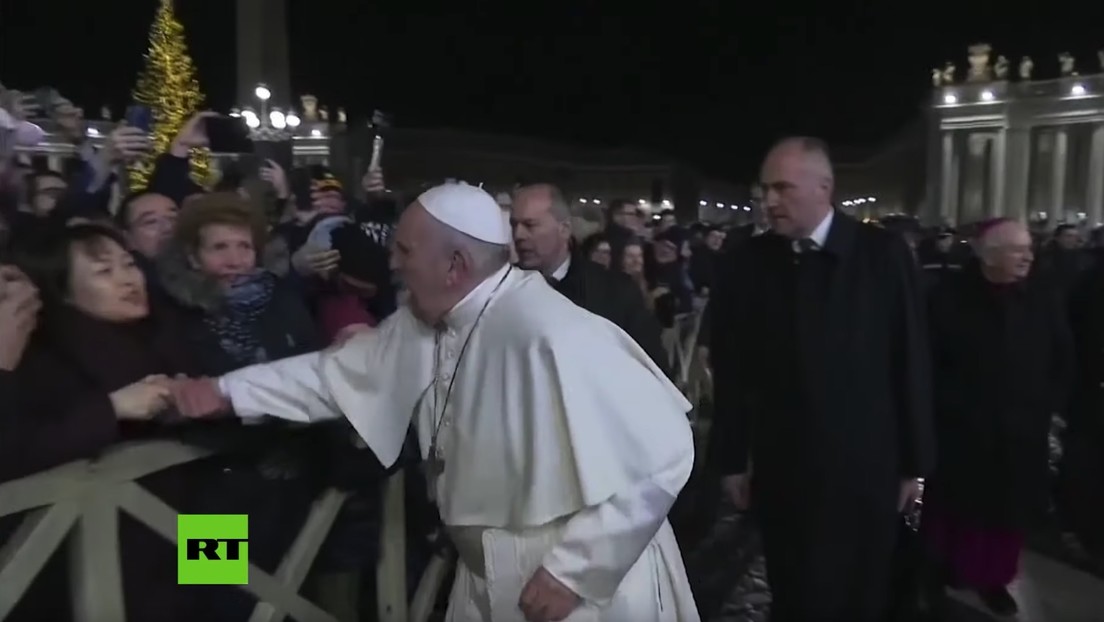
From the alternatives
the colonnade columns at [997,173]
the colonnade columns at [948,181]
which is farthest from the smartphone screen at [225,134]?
the colonnade columns at [997,173]

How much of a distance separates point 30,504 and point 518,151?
5.90 m

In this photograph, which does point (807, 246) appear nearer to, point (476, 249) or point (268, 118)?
point (476, 249)

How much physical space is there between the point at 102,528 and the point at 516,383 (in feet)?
2.85

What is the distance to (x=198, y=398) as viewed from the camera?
7.38 ft

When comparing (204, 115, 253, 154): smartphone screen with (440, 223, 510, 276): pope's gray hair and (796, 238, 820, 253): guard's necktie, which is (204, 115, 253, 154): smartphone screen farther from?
(440, 223, 510, 276): pope's gray hair

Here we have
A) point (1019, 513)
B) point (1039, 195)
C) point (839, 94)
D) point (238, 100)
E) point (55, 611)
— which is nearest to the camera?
point (55, 611)

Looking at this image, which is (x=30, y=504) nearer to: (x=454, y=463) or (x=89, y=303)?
(x=89, y=303)

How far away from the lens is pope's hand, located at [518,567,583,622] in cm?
205

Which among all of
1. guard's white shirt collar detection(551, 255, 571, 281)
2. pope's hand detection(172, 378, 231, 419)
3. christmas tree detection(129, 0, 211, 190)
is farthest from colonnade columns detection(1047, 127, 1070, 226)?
pope's hand detection(172, 378, 231, 419)

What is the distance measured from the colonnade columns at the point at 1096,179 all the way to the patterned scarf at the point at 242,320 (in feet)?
40.9

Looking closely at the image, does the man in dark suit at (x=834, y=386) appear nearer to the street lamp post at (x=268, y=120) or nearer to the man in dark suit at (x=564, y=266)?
the man in dark suit at (x=564, y=266)

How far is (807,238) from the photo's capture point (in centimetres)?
332

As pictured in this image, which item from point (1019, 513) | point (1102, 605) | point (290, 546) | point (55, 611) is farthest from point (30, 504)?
point (1102, 605)

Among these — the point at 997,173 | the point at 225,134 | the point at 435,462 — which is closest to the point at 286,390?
the point at 435,462
